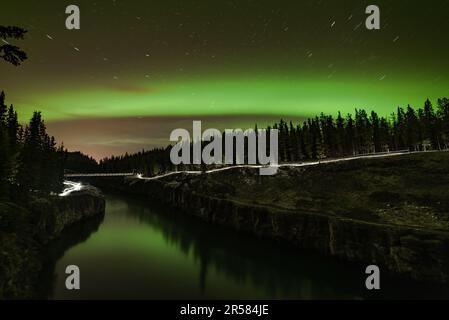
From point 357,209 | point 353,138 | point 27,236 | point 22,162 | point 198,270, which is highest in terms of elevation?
point 353,138

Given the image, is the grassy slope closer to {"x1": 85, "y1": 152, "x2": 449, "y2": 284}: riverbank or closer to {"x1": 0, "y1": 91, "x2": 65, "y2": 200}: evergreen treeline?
{"x1": 85, "y1": 152, "x2": 449, "y2": 284}: riverbank

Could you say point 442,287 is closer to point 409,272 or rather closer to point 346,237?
point 409,272

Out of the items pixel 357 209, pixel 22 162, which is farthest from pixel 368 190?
pixel 22 162

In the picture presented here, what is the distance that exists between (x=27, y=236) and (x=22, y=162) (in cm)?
1944

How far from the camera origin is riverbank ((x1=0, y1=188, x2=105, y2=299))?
24.5 metres

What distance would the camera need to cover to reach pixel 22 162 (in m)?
48.1

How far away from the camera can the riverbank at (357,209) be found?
3272 centimetres

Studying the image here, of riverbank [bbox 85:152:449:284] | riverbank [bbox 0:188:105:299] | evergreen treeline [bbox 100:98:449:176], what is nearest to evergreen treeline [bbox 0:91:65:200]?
riverbank [bbox 0:188:105:299]

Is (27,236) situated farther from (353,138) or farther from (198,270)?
(353,138)

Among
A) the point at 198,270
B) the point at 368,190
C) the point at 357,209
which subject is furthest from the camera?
the point at 368,190

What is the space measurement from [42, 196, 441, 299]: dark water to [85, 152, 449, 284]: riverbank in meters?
2.53

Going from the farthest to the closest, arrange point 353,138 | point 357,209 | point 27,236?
point 353,138 < point 357,209 < point 27,236

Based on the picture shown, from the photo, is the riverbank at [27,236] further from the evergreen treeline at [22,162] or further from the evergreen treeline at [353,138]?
the evergreen treeline at [353,138]

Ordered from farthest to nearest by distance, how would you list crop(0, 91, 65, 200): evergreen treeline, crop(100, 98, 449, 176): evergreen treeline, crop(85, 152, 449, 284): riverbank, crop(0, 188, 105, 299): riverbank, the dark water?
crop(100, 98, 449, 176): evergreen treeline, crop(0, 91, 65, 200): evergreen treeline, crop(85, 152, 449, 284): riverbank, the dark water, crop(0, 188, 105, 299): riverbank
